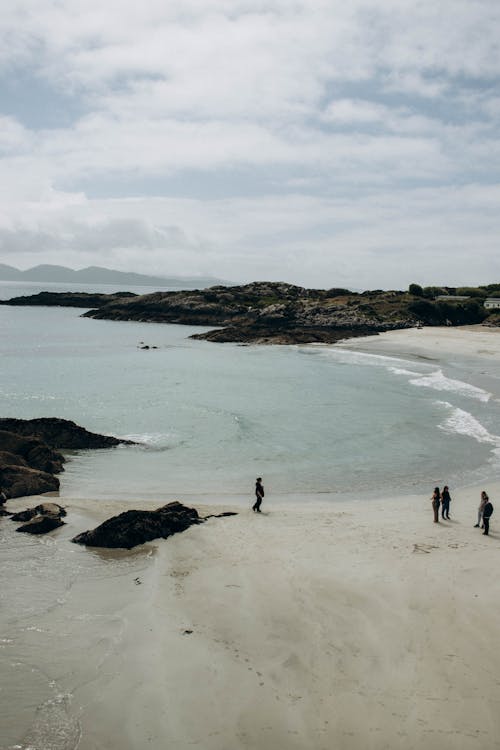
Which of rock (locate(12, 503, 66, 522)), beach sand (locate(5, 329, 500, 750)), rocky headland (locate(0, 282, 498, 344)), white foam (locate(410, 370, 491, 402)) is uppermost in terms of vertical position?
rocky headland (locate(0, 282, 498, 344))

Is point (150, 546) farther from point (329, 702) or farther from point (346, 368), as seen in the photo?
point (346, 368)

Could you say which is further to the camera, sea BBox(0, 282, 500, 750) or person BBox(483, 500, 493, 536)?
person BBox(483, 500, 493, 536)

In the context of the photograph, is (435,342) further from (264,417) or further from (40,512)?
(40,512)

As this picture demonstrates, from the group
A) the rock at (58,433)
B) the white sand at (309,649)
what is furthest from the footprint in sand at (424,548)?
the rock at (58,433)

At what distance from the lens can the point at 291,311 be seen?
113 m

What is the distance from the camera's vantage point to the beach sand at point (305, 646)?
8781mm

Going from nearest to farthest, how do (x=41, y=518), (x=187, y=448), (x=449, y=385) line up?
(x=41, y=518) → (x=187, y=448) → (x=449, y=385)

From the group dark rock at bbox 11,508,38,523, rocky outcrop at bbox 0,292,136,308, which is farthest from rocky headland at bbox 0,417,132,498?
rocky outcrop at bbox 0,292,136,308

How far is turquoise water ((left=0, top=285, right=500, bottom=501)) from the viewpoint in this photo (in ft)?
79.0

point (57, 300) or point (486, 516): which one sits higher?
point (57, 300)

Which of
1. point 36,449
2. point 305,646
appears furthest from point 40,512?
point 305,646

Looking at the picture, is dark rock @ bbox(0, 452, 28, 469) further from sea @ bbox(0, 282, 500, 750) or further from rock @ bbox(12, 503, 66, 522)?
rock @ bbox(12, 503, 66, 522)

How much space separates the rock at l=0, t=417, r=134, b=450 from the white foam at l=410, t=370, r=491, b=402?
92.1 ft

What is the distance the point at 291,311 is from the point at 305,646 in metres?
104
